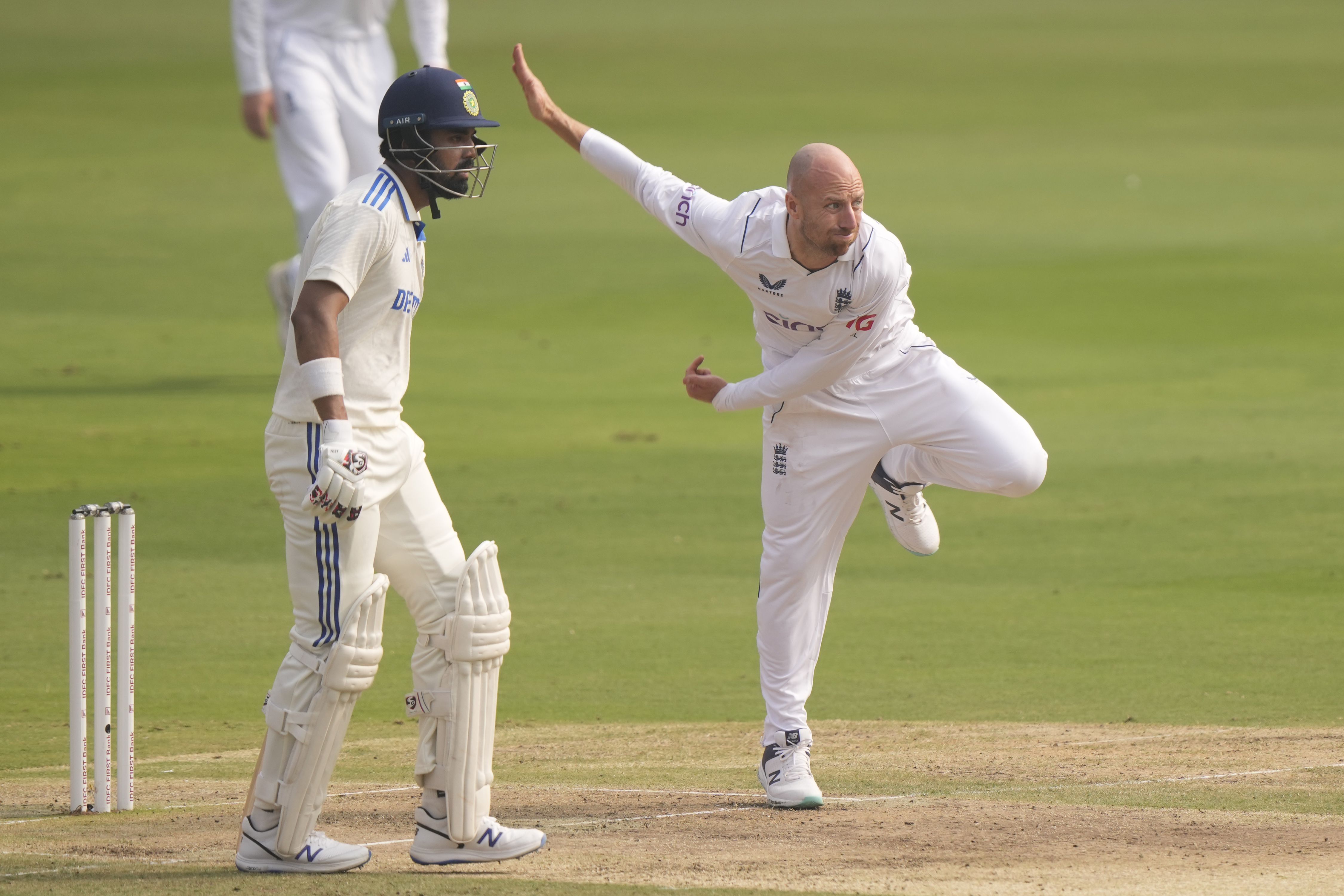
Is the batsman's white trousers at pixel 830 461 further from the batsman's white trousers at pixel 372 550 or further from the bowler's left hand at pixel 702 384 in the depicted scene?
the batsman's white trousers at pixel 372 550

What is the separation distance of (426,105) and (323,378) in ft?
3.07

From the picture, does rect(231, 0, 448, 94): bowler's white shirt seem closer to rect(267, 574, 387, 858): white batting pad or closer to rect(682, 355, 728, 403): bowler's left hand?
rect(682, 355, 728, 403): bowler's left hand

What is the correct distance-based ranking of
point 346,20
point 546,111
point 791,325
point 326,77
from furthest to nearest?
1. point 346,20
2. point 326,77
3. point 546,111
4. point 791,325

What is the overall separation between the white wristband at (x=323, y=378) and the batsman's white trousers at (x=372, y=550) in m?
0.21

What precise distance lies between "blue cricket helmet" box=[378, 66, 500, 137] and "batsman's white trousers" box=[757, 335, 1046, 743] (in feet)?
5.71

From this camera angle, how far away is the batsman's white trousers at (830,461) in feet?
22.9

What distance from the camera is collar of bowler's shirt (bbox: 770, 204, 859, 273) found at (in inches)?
259

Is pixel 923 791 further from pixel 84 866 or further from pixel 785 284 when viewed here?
pixel 84 866

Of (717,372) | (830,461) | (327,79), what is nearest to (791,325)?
(830,461)

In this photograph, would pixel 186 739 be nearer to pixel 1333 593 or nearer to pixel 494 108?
pixel 1333 593

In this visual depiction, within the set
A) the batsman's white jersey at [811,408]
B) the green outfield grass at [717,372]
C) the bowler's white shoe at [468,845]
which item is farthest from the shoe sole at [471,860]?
the green outfield grass at [717,372]

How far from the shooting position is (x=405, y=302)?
5840mm

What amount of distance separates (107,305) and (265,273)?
276 cm

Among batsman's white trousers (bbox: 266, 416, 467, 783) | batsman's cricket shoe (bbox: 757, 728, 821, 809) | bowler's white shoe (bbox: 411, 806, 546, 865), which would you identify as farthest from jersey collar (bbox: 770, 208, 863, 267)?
bowler's white shoe (bbox: 411, 806, 546, 865)
